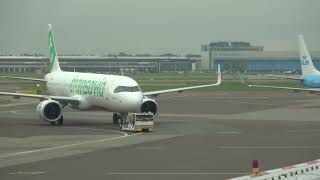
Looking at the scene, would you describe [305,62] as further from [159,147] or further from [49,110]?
[159,147]

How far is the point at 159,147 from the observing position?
109 feet

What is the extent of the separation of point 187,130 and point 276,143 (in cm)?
1032

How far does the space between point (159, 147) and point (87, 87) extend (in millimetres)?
18776

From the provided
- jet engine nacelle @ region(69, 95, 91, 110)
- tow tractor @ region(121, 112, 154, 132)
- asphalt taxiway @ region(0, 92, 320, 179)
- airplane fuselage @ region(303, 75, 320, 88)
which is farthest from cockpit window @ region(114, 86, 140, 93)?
airplane fuselage @ region(303, 75, 320, 88)

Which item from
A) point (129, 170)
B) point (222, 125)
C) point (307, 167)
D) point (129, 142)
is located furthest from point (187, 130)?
point (307, 167)

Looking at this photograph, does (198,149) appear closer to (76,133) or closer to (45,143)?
(45,143)

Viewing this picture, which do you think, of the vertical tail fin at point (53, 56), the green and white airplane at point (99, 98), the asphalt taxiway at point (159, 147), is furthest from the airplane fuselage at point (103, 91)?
the vertical tail fin at point (53, 56)

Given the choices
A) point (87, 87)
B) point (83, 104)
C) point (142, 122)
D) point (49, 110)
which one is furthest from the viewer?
point (83, 104)

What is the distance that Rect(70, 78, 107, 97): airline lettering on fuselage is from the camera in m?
49.3

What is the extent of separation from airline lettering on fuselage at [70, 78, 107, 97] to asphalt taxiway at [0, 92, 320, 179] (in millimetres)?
2479

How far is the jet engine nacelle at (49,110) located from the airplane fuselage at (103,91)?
112 inches

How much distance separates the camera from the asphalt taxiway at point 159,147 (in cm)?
2448

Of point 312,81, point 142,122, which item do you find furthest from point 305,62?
point 142,122

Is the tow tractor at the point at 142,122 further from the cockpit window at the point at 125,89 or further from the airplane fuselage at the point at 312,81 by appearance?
the airplane fuselage at the point at 312,81
